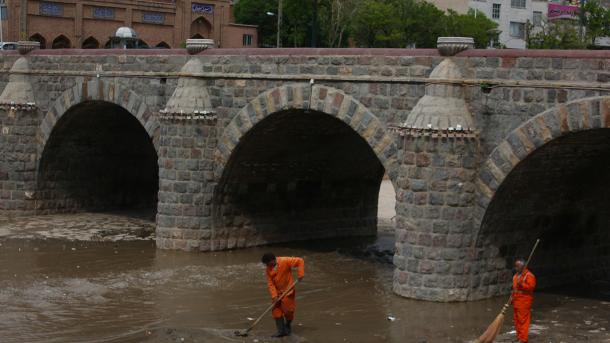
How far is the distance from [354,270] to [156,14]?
Answer: 38.1m

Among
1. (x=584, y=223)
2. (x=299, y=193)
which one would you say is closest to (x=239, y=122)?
(x=299, y=193)

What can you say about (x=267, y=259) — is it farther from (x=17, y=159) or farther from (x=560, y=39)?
(x=560, y=39)

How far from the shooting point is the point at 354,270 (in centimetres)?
2234

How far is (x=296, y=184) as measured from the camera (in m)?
25.5

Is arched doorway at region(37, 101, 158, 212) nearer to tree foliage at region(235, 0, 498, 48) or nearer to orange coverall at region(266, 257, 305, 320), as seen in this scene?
orange coverall at region(266, 257, 305, 320)

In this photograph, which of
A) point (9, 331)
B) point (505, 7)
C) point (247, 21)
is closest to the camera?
point (9, 331)

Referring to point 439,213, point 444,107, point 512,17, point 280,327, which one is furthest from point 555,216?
point 512,17

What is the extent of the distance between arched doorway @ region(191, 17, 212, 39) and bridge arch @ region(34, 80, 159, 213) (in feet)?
A: 96.7

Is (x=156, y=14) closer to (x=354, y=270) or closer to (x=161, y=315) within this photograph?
(x=354, y=270)

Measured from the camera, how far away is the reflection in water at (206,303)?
16.4m

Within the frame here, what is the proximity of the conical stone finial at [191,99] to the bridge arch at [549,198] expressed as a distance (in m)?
7.45

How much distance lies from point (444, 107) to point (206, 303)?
573 cm

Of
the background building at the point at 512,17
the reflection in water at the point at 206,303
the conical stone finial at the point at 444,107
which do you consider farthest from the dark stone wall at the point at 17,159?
the background building at the point at 512,17

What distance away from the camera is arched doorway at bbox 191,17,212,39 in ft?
195
